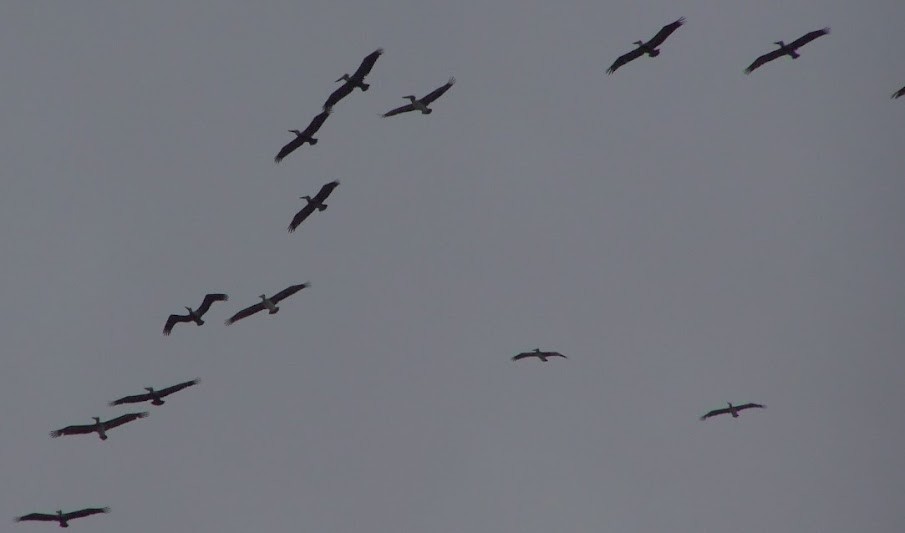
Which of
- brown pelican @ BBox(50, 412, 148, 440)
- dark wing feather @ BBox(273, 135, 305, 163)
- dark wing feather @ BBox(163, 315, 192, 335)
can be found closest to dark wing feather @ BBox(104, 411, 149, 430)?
brown pelican @ BBox(50, 412, 148, 440)

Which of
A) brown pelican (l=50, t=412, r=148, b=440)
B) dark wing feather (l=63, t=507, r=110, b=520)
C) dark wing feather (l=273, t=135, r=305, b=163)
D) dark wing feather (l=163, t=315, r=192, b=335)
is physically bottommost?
dark wing feather (l=63, t=507, r=110, b=520)

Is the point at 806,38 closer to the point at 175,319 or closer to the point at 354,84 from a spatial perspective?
the point at 354,84

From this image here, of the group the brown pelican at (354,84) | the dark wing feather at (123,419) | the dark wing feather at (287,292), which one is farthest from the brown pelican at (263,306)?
the brown pelican at (354,84)

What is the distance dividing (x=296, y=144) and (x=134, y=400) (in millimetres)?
10694

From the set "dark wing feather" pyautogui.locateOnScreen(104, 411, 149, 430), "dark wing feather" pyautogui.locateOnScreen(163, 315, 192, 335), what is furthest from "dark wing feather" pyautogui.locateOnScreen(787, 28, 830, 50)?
"dark wing feather" pyautogui.locateOnScreen(104, 411, 149, 430)

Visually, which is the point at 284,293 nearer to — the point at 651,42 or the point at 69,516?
the point at 69,516

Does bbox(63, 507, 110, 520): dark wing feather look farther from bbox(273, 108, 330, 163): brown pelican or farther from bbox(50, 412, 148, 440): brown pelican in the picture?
bbox(273, 108, 330, 163): brown pelican

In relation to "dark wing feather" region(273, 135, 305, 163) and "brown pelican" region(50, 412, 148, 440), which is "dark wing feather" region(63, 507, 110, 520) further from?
"dark wing feather" region(273, 135, 305, 163)

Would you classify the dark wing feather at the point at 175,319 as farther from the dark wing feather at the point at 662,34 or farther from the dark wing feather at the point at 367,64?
the dark wing feather at the point at 662,34

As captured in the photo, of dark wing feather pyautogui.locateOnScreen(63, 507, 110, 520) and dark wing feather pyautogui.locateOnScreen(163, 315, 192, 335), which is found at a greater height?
dark wing feather pyautogui.locateOnScreen(163, 315, 192, 335)

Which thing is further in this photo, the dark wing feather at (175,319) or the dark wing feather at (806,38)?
the dark wing feather at (175,319)

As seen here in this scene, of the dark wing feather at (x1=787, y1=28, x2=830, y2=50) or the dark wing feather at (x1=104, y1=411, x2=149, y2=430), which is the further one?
the dark wing feather at (x1=104, y1=411, x2=149, y2=430)

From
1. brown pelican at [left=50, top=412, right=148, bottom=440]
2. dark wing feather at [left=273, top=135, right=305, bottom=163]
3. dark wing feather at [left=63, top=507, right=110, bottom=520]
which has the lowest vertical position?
dark wing feather at [left=63, top=507, right=110, bottom=520]

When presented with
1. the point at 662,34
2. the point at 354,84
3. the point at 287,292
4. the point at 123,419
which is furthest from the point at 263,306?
the point at 662,34
